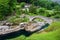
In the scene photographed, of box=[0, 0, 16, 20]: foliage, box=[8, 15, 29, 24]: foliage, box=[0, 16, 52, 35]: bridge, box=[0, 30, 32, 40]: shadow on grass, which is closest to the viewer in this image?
box=[0, 30, 32, 40]: shadow on grass

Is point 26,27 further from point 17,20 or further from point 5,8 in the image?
point 5,8

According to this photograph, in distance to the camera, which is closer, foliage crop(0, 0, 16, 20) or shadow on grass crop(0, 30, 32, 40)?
shadow on grass crop(0, 30, 32, 40)

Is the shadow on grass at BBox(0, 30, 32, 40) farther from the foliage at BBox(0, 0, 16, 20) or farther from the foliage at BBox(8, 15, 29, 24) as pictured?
the foliage at BBox(0, 0, 16, 20)

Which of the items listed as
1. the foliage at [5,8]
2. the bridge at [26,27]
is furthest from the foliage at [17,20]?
the foliage at [5,8]

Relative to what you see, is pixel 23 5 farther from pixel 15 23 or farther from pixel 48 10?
pixel 15 23

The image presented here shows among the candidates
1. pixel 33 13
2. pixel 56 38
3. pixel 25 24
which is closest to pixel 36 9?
pixel 33 13

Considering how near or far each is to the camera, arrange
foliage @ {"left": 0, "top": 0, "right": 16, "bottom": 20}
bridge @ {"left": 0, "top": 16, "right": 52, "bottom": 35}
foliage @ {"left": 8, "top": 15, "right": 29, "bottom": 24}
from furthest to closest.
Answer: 1. foliage @ {"left": 0, "top": 0, "right": 16, "bottom": 20}
2. foliage @ {"left": 8, "top": 15, "right": 29, "bottom": 24}
3. bridge @ {"left": 0, "top": 16, "right": 52, "bottom": 35}

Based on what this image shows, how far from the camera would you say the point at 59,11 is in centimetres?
3400

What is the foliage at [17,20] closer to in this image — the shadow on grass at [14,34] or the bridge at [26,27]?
the bridge at [26,27]

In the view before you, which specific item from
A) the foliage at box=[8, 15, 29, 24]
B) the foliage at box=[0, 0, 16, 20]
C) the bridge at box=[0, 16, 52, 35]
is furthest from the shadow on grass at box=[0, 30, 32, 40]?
the foliage at box=[0, 0, 16, 20]

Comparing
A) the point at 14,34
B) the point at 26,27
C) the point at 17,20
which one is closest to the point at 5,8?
the point at 17,20

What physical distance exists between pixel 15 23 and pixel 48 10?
28.9 feet

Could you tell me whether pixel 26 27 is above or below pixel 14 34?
below

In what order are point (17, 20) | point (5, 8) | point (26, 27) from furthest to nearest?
1. point (5, 8)
2. point (17, 20)
3. point (26, 27)
